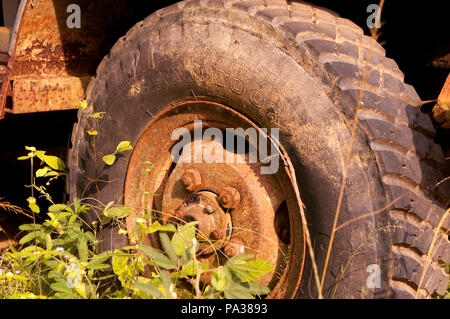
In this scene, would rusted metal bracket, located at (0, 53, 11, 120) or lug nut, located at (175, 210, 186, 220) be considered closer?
lug nut, located at (175, 210, 186, 220)

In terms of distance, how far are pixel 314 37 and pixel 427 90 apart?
962mm

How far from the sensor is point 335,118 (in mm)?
1363

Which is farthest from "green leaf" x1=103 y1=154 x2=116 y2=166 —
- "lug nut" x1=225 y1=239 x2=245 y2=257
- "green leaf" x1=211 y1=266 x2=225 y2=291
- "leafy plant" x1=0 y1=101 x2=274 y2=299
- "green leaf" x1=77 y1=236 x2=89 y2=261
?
"green leaf" x1=211 y1=266 x2=225 y2=291

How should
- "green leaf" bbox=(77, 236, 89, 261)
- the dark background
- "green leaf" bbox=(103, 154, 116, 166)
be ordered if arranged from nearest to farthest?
"green leaf" bbox=(77, 236, 89, 261)
"green leaf" bbox=(103, 154, 116, 166)
the dark background

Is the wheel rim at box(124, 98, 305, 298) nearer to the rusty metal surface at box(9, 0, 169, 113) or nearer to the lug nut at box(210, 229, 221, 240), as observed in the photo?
the lug nut at box(210, 229, 221, 240)

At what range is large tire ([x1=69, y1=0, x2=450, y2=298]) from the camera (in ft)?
4.34

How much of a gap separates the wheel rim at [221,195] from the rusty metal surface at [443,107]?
1.50 feet

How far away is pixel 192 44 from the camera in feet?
5.38

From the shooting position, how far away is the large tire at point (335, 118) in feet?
4.34

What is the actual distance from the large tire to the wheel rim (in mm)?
63

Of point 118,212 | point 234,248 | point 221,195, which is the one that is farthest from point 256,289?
point 118,212

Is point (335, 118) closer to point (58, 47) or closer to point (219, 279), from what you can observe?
point (219, 279)

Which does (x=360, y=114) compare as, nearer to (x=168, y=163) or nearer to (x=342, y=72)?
(x=342, y=72)

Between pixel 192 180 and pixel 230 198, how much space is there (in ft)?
0.56
